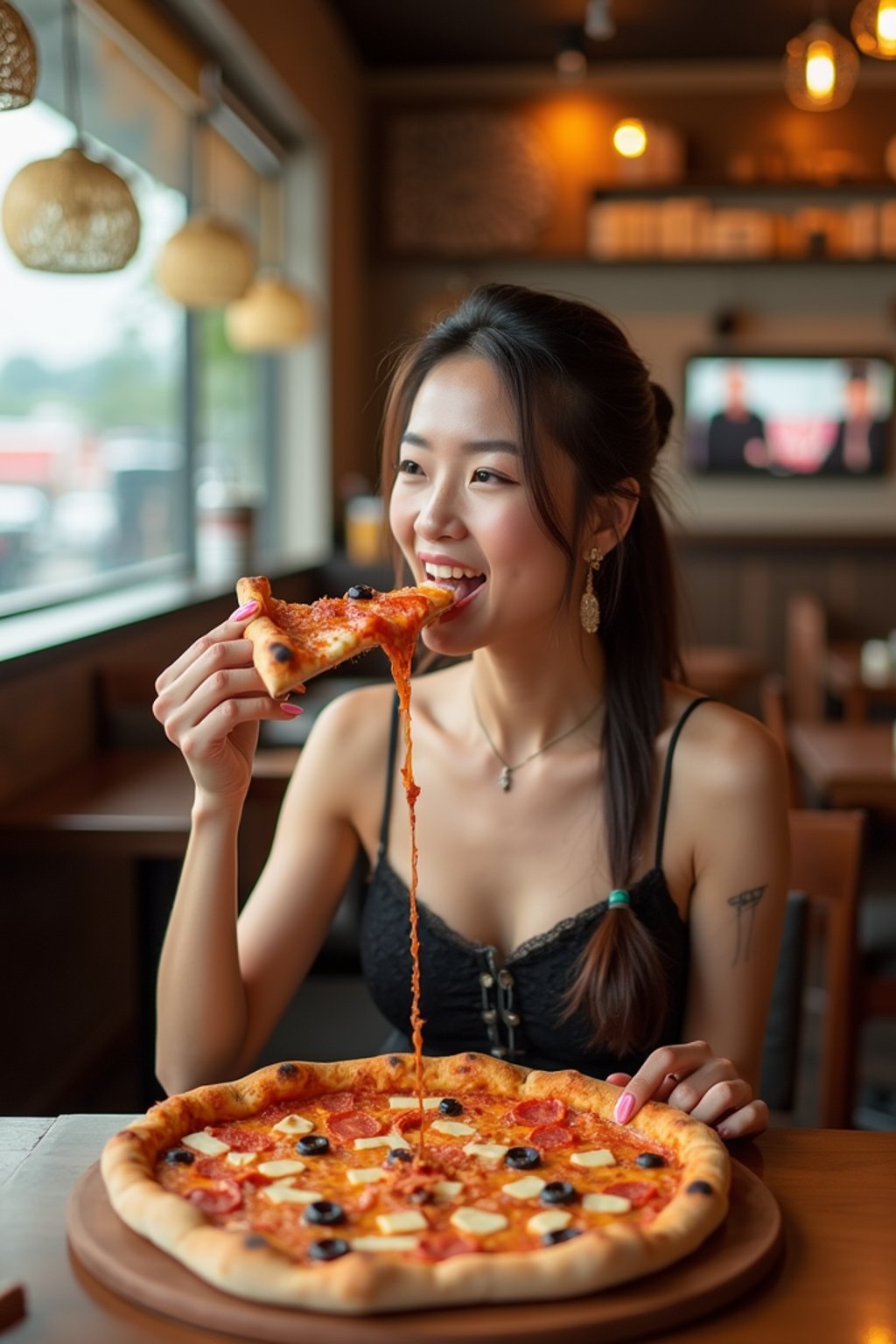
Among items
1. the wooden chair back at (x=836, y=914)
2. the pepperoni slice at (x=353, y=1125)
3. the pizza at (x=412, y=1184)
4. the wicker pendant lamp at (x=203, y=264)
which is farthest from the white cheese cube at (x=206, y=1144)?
the wicker pendant lamp at (x=203, y=264)

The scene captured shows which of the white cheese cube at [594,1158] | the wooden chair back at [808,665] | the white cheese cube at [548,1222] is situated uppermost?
the white cheese cube at [548,1222]

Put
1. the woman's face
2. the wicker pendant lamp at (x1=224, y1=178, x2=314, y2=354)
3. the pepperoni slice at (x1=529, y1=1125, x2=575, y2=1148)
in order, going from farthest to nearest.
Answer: the wicker pendant lamp at (x1=224, y1=178, x2=314, y2=354), the woman's face, the pepperoni slice at (x1=529, y1=1125, x2=575, y2=1148)

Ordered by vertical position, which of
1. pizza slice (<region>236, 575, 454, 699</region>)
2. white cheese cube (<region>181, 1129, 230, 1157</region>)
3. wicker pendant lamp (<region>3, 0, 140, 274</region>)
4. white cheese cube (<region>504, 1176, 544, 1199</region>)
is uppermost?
wicker pendant lamp (<region>3, 0, 140, 274</region>)

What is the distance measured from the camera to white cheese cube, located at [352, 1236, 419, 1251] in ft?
3.46

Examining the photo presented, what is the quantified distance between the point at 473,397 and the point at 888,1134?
92cm

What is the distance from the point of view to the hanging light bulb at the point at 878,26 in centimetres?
370

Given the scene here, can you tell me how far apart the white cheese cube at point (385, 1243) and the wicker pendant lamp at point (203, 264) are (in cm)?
334

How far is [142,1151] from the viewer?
1.19 m

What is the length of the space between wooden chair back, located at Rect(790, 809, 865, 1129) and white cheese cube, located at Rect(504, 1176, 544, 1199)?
0.99 meters

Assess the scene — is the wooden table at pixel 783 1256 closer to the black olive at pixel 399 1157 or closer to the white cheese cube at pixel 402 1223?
the white cheese cube at pixel 402 1223

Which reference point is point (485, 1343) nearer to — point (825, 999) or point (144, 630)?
point (825, 999)

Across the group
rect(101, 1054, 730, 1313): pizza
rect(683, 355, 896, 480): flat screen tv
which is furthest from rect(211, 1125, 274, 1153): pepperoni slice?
rect(683, 355, 896, 480): flat screen tv

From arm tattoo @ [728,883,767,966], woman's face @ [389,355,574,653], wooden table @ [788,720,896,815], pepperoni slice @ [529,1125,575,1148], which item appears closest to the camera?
pepperoni slice @ [529,1125,575,1148]

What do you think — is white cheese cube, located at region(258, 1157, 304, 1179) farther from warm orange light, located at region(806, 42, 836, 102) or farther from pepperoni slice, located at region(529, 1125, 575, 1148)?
warm orange light, located at region(806, 42, 836, 102)
